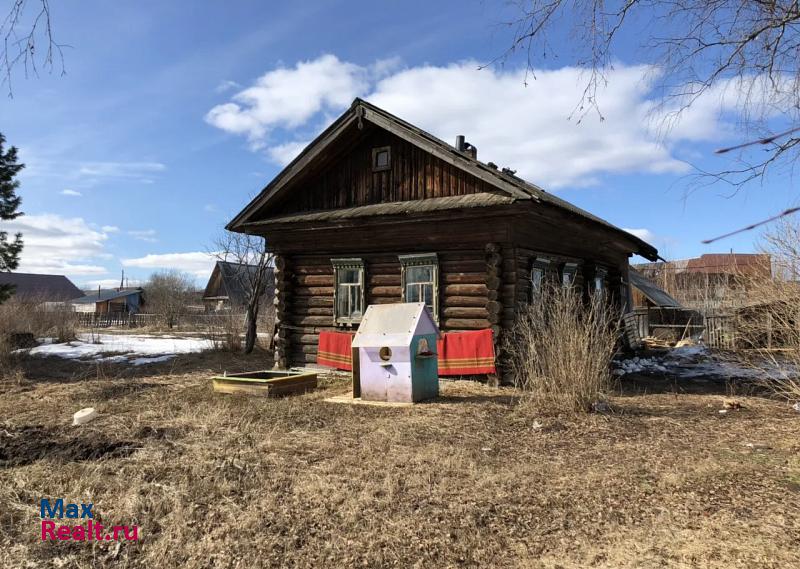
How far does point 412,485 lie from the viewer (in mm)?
5082

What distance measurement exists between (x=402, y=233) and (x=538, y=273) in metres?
3.24

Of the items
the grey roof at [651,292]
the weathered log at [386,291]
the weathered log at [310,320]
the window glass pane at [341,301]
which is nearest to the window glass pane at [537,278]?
the weathered log at [386,291]

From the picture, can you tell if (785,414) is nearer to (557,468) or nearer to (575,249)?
(557,468)

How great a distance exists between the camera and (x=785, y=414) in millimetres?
8477

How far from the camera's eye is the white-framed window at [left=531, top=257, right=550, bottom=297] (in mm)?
11914

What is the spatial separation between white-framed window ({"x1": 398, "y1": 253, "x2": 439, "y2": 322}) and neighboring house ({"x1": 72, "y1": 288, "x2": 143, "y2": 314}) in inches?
2206

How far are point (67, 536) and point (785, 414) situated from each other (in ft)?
31.5

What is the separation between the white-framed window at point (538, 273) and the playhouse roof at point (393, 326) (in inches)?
119

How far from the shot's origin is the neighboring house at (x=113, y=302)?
61.9 metres

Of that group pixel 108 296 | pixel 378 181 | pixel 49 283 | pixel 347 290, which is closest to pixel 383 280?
pixel 347 290

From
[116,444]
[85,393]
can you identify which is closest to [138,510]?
[116,444]

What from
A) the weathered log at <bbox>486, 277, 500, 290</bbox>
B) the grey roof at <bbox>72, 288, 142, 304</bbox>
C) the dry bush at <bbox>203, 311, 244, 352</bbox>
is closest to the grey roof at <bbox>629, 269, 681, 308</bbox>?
the weathered log at <bbox>486, 277, 500, 290</bbox>

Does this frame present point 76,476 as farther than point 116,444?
No

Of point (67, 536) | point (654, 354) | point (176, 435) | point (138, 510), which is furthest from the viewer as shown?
point (654, 354)
